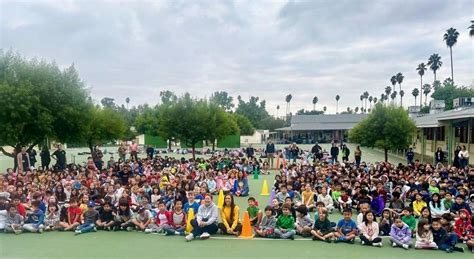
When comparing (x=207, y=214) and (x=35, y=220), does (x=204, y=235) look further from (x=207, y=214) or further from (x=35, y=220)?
(x=35, y=220)

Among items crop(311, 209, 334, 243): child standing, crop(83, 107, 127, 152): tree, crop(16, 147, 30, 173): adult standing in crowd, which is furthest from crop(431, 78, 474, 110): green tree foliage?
crop(311, 209, 334, 243): child standing

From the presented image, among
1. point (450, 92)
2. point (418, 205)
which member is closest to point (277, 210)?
point (418, 205)

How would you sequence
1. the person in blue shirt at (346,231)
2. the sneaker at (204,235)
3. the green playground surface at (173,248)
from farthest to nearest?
1. the sneaker at (204,235)
2. the person in blue shirt at (346,231)
3. the green playground surface at (173,248)

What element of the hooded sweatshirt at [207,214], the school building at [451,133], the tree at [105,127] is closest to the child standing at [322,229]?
the hooded sweatshirt at [207,214]

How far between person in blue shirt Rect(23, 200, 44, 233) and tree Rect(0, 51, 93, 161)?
1025 centimetres

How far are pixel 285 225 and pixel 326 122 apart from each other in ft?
220

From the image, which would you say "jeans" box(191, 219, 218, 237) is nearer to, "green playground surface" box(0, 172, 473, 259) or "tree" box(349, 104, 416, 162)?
"green playground surface" box(0, 172, 473, 259)

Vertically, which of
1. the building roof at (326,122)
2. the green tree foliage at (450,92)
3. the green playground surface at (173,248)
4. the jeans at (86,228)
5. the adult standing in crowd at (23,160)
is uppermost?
the green tree foliage at (450,92)

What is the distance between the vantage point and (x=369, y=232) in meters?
8.71

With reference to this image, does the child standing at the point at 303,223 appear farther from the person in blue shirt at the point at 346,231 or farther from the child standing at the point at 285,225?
the person in blue shirt at the point at 346,231

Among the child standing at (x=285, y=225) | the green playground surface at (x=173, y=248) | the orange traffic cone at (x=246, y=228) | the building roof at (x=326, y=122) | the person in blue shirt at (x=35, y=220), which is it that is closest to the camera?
the green playground surface at (x=173, y=248)

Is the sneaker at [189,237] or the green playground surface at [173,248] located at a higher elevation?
the sneaker at [189,237]

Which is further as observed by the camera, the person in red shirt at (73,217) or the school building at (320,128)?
the school building at (320,128)

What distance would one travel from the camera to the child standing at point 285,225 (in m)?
9.16
